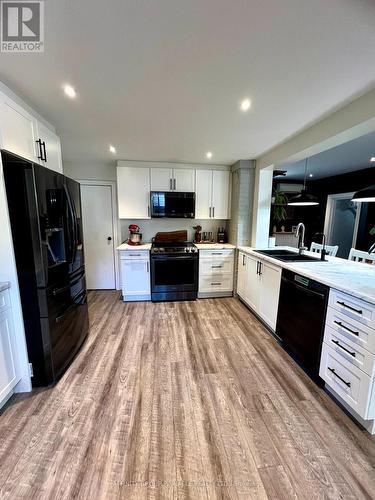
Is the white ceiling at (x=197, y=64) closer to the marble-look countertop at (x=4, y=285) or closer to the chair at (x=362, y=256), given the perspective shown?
the marble-look countertop at (x=4, y=285)

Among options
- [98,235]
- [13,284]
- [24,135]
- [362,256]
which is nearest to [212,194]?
[98,235]

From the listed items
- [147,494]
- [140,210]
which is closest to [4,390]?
[147,494]

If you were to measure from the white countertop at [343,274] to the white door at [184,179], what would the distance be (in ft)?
6.29

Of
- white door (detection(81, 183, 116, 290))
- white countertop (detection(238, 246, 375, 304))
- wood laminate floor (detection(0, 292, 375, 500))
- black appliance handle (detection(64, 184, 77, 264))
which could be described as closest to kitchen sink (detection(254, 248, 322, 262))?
white countertop (detection(238, 246, 375, 304))

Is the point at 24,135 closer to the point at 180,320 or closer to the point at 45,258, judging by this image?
the point at 45,258

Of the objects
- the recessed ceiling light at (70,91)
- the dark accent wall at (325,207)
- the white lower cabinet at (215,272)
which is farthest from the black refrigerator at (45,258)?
the dark accent wall at (325,207)

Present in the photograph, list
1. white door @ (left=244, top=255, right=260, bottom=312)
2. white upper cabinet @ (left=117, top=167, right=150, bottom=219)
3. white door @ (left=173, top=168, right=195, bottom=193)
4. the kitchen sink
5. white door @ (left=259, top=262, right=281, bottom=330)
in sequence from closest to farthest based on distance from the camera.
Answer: white door @ (left=259, top=262, right=281, bottom=330) → the kitchen sink → white door @ (left=244, top=255, right=260, bottom=312) → white upper cabinet @ (left=117, top=167, right=150, bottom=219) → white door @ (left=173, top=168, right=195, bottom=193)

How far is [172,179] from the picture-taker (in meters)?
3.58

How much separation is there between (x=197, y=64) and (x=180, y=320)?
8.84 ft

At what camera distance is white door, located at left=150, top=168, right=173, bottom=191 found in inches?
140

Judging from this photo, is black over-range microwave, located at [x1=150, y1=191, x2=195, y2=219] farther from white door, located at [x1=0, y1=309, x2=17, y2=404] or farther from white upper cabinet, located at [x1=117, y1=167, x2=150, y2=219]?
white door, located at [x1=0, y1=309, x2=17, y2=404]

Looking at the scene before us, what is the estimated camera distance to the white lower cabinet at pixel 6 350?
4.80 feet

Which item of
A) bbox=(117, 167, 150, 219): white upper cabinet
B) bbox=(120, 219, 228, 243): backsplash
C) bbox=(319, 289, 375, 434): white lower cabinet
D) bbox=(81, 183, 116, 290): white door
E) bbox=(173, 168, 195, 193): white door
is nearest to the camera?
bbox=(319, 289, 375, 434): white lower cabinet

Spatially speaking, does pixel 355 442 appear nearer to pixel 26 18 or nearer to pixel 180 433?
pixel 180 433
